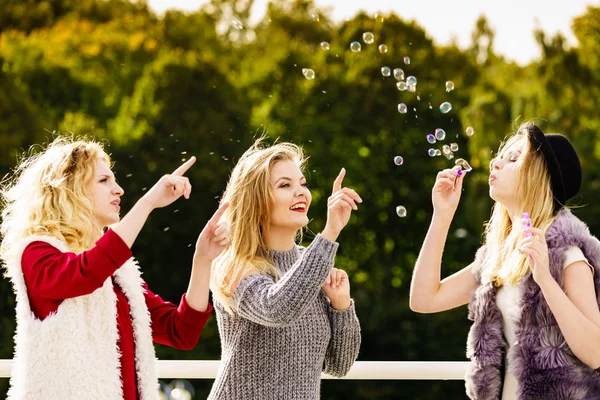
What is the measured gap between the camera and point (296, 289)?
282cm

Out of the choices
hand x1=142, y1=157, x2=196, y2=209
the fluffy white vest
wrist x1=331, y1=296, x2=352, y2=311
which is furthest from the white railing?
hand x1=142, y1=157, x2=196, y2=209

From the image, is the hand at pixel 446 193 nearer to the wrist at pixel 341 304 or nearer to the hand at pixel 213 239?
the wrist at pixel 341 304

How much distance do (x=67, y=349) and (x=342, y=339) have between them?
879 mm

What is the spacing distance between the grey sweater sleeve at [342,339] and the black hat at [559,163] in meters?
0.77

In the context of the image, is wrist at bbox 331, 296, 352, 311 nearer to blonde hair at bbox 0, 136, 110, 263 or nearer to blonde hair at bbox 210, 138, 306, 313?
blonde hair at bbox 210, 138, 306, 313

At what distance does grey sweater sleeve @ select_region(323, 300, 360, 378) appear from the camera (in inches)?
120

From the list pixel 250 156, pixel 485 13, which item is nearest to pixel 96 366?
pixel 250 156

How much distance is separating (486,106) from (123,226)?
43.1ft

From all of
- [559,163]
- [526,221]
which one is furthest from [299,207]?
[559,163]

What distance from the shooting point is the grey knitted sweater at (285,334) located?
2832 millimetres

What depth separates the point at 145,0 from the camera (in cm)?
3194

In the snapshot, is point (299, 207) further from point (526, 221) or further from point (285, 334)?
point (526, 221)

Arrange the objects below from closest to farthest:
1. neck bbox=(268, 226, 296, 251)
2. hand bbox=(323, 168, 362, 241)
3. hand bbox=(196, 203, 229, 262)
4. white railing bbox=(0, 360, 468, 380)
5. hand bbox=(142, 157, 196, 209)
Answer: hand bbox=(142, 157, 196, 209), hand bbox=(323, 168, 362, 241), hand bbox=(196, 203, 229, 262), neck bbox=(268, 226, 296, 251), white railing bbox=(0, 360, 468, 380)

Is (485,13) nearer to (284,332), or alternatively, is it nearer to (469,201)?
(469,201)
